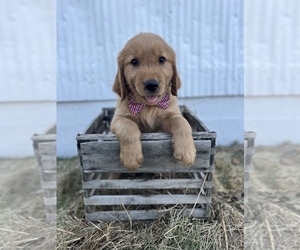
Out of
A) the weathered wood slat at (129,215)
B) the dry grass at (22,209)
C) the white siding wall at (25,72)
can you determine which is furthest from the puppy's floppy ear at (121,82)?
the dry grass at (22,209)

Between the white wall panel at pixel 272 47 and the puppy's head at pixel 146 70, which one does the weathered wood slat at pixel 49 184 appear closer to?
the puppy's head at pixel 146 70

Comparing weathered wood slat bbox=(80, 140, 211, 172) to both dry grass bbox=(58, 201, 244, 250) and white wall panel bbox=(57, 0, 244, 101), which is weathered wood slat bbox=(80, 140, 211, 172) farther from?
white wall panel bbox=(57, 0, 244, 101)

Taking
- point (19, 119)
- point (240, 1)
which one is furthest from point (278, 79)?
point (19, 119)

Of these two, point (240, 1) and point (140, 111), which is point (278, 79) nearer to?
point (240, 1)

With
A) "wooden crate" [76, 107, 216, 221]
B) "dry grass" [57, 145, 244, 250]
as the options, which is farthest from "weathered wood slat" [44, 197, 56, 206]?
"wooden crate" [76, 107, 216, 221]

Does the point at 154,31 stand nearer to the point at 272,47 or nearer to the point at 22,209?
the point at 272,47
